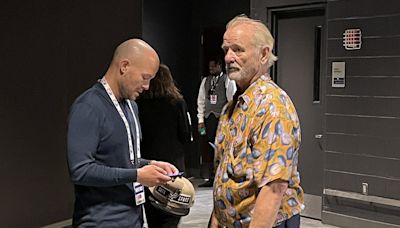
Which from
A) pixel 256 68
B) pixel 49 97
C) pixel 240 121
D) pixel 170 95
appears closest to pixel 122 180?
pixel 240 121

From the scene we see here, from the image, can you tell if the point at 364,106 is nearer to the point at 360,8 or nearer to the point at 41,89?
the point at 360,8

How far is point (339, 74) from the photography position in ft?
16.4

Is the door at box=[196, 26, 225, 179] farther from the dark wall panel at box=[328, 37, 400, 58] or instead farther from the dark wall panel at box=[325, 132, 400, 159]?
the dark wall panel at box=[325, 132, 400, 159]

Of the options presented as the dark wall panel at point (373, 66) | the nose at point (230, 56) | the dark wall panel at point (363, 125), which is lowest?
the dark wall panel at point (363, 125)

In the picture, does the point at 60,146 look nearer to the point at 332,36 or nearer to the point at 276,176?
the point at 332,36

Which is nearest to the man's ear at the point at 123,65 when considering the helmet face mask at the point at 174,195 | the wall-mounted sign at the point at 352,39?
the helmet face mask at the point at 174,195

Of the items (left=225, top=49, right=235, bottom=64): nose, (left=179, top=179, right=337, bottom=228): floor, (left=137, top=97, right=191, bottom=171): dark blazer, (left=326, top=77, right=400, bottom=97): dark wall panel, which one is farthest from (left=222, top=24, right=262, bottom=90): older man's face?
(left=179, top=179, right=337, bottom=228): floor

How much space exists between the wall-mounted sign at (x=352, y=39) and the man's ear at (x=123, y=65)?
11.1ft

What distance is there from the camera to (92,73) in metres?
5.18

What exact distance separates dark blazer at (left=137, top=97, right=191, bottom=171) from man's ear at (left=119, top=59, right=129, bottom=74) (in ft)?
5.24

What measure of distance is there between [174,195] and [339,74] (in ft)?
10.6

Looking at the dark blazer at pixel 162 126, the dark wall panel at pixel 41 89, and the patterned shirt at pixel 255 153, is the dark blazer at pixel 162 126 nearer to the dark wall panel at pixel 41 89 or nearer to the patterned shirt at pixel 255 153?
the dark wall panel at pixel 41 89

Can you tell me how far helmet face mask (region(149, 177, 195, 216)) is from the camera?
2215 millimetres

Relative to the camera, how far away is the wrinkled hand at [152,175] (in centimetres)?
191
